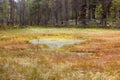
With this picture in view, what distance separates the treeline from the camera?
98062 mm

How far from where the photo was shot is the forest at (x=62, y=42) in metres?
14.0

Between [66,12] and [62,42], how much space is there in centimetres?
8344

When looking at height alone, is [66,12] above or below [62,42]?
above

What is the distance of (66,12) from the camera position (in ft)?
382

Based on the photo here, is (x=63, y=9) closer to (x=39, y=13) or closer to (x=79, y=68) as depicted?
(x=39, y=13)

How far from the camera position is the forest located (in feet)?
45.8

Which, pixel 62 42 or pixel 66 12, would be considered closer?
pixel 62 42

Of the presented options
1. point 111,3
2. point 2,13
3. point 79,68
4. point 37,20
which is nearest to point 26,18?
point 37,20

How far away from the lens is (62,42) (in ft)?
110

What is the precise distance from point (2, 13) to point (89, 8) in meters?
35.5

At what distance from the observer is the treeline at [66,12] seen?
9806 centimetres

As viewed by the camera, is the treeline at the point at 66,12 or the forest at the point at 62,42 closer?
the forest at the point at 62,42

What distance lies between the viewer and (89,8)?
107625mm

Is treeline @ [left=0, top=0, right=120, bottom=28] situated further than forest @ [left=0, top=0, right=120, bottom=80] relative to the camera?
Yes
